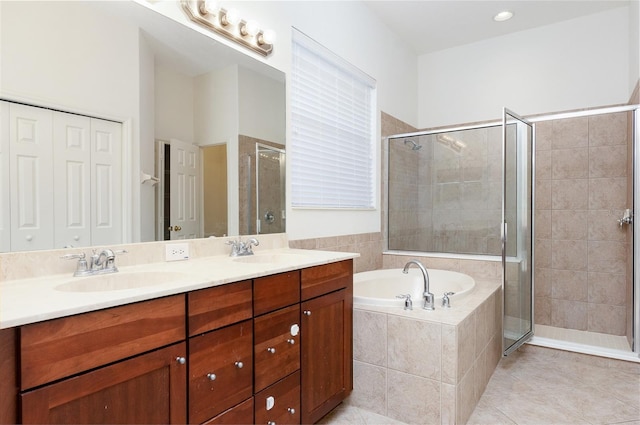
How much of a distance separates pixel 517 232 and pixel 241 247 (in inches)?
83.8

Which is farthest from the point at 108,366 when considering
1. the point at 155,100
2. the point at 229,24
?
the point at 229,24

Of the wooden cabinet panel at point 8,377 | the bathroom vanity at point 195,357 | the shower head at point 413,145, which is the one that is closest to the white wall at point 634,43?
the shower head at point 413,145

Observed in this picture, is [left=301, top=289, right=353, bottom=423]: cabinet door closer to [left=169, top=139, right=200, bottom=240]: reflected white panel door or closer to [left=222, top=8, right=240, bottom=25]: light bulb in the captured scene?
[left=169, top=139, right=200, bottom=240]: reflected white panel door

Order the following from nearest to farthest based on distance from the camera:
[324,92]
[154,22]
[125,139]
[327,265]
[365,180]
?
[125,139]
[154,22]
[327,265]
[324,92]
[365,180]

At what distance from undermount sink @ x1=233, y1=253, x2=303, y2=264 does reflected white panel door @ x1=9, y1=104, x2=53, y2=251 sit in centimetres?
82

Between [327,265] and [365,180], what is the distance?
64.9 inches

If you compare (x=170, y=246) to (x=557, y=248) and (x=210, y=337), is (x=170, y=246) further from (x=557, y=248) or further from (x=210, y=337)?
(x=557, y=248)

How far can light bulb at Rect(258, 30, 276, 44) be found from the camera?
2.13 meters

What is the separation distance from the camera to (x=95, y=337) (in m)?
0.94

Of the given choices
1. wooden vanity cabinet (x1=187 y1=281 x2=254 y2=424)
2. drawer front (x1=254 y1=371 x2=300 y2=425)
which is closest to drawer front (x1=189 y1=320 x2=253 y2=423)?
wooden vanity cabinet (x1=187 y1=281 x2=254 y2=424)

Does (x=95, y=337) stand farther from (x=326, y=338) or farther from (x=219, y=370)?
(x=326, y=338)

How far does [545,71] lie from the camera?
3.48 m

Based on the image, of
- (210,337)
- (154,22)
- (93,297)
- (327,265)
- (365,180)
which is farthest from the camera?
(365,180)

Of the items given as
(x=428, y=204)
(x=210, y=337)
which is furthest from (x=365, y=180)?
(x=210, y=337)
